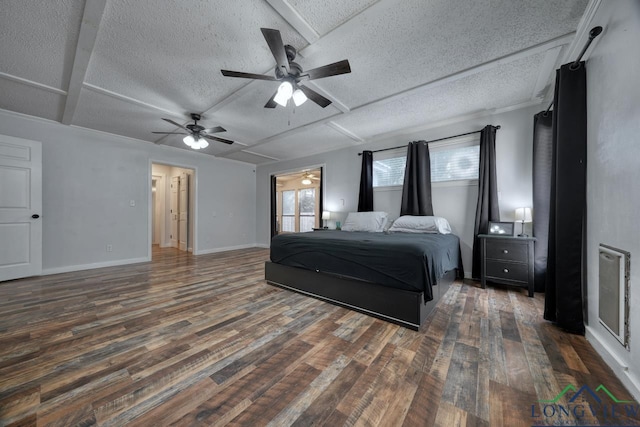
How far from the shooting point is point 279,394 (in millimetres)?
1199

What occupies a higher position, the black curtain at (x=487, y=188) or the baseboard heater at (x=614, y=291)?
the black curtain at (x=487, y=188)

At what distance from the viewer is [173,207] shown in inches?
263

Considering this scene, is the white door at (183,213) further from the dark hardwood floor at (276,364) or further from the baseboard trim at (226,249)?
the dark hardwood floor at (276,364)

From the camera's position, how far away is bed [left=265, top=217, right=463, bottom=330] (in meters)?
1.91

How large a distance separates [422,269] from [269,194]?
5295 mm

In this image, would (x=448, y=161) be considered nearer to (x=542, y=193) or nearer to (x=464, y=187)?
(x=464, y=187)

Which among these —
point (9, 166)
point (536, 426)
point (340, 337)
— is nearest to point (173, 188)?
point (9, 166)

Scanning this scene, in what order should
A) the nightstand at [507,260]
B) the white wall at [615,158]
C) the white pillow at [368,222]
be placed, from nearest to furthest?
the white wall at [615,158] → the nightstand at [507,260] → the white pillow at [368,222]

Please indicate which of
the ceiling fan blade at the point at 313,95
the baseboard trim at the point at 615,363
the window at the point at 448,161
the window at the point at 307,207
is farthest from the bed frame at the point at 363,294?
the window at the point at 307,207

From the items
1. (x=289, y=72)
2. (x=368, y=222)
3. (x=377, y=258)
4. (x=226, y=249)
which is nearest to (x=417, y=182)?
(x=368, y=222)

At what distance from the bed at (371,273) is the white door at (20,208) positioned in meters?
3.85

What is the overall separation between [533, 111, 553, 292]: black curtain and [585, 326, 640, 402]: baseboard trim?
3.86 feet

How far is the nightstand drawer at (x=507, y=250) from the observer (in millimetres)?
2676

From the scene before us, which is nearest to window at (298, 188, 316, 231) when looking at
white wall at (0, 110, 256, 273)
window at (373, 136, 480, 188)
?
white wall at (0, 110, 256, 273)
